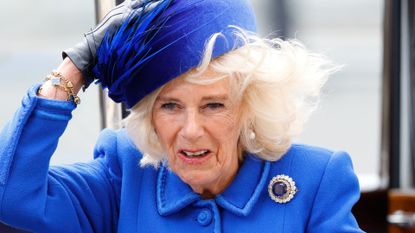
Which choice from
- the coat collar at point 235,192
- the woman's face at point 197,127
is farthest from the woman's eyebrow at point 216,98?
the coat collar at point 235,192

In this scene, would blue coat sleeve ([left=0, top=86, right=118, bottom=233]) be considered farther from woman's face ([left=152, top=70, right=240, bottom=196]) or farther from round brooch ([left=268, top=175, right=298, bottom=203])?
round brooch ([left=268, top=175, right=298, bottom=203])

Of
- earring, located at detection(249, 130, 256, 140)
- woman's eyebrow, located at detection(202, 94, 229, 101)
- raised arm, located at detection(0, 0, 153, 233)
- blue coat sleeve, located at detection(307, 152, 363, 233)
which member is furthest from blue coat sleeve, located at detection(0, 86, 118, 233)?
blue coat sleeve, located at detection(307, 152, 363, 233)

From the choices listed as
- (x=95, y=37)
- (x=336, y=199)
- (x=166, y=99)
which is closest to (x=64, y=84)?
(x=95, y=37)

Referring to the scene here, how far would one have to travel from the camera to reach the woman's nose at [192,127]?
6.23 ft

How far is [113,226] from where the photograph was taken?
2129 mm

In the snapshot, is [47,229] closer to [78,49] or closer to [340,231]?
[78,49]

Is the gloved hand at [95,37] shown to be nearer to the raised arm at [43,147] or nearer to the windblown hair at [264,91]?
the raised arm at [43,147]

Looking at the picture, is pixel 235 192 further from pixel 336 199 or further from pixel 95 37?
pixel 95 37

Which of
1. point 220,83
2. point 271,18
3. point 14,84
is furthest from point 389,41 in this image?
point 220,83

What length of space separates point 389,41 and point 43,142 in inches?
97.8

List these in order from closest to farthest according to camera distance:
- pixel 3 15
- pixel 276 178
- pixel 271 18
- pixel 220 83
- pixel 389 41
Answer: pixel 220 83 < pixel 276 178 < pixel 3 15 < pixel 389 41 < pixel 271 18

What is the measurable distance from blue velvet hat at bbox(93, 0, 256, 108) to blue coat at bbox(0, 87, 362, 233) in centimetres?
17

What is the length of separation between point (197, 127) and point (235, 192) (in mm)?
240

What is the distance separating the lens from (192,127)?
1898mm
